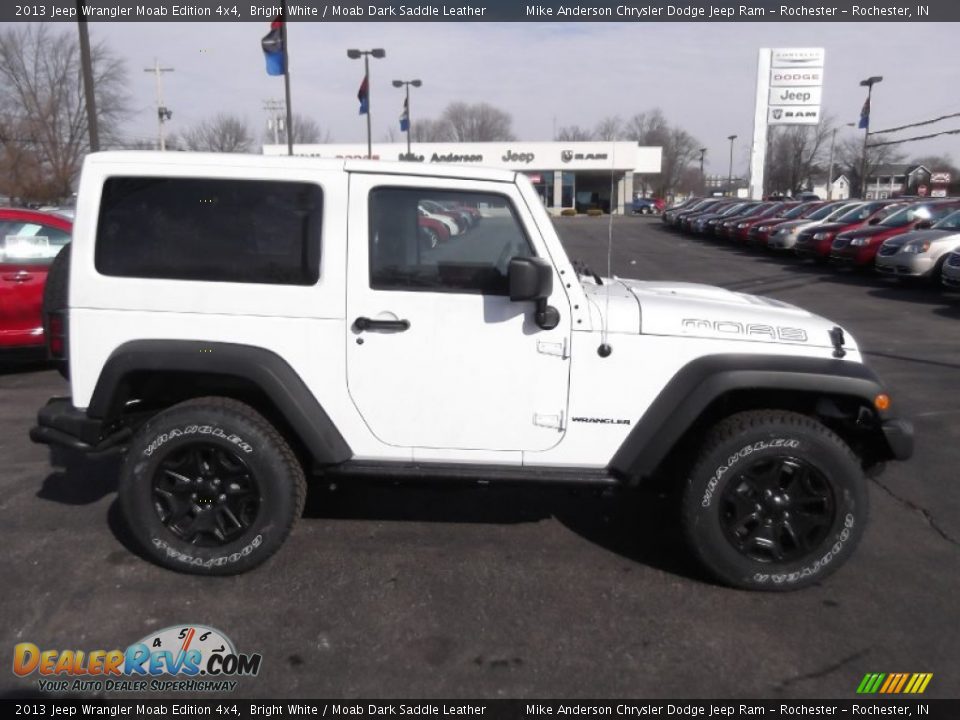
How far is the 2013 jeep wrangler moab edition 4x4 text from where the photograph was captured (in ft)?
11.4

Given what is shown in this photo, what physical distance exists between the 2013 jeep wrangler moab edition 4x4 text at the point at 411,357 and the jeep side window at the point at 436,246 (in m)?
0.01

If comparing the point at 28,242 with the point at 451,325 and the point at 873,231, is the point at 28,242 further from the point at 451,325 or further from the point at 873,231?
the point at 873,231

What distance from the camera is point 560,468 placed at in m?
3.62

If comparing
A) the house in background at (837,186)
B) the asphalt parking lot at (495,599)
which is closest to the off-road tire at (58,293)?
the asphalt parking lot at (495,599)

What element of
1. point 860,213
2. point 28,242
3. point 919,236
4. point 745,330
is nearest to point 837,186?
point 860,213

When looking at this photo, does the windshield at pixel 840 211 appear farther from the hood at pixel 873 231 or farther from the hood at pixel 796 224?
the hood at pixel 873 231

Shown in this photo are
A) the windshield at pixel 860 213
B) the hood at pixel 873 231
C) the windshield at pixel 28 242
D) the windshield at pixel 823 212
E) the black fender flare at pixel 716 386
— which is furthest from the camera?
the windshield at pixel 823 212

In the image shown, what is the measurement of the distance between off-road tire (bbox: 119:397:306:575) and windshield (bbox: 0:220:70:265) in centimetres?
454

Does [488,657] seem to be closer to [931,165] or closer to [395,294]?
[395,294]

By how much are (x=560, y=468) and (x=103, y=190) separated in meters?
2.48

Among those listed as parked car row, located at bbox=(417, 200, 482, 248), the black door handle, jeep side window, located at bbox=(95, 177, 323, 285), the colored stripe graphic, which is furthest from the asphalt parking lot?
jeep side window, located at bbox=(95, 177, 323, 285)

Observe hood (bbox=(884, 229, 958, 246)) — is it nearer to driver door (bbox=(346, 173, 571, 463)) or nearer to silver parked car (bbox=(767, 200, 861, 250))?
silver parked car (bbox=(767, 200, 861, 250))

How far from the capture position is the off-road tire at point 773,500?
3.44 m

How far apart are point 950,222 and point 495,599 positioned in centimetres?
1457
